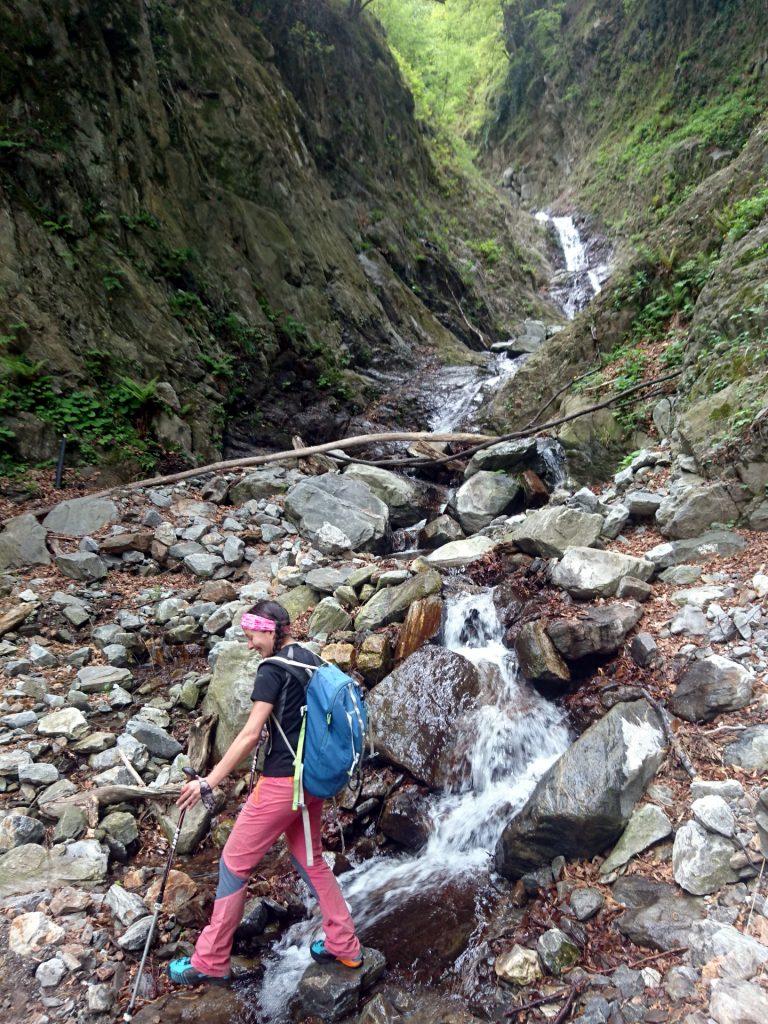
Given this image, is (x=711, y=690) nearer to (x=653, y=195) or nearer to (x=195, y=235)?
(x=195, y=235)

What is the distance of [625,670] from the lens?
4.44 meters

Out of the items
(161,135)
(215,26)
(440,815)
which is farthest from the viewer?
(215,26)

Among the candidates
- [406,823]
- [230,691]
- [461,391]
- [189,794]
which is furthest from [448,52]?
[189,794]

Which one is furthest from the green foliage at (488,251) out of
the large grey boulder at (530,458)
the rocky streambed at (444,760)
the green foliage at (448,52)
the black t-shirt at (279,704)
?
the black t-shirt at (279,704)

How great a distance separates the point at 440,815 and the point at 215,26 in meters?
18.9

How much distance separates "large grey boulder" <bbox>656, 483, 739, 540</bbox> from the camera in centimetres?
543

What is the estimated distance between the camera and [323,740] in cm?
289

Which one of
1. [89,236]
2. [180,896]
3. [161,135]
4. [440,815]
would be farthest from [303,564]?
[161,135]

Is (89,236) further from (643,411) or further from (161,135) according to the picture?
(643,411)

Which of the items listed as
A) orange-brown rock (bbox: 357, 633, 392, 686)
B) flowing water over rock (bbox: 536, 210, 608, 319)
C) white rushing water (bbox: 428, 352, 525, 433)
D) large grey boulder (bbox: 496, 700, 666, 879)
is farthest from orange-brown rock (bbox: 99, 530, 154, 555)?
flowing water over rock (bbox: 536, 210, 608, 319)

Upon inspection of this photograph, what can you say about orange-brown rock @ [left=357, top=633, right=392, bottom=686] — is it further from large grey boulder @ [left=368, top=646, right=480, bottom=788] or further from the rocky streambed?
large grey boulder @ [left=368, top=646, right=480, bottom=788]

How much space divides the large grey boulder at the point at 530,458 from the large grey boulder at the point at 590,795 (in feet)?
20.3

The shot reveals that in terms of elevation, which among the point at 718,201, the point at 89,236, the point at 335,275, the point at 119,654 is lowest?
the point at 119,654

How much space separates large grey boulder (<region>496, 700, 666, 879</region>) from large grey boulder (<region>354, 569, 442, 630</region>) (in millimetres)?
Answer: 2668
